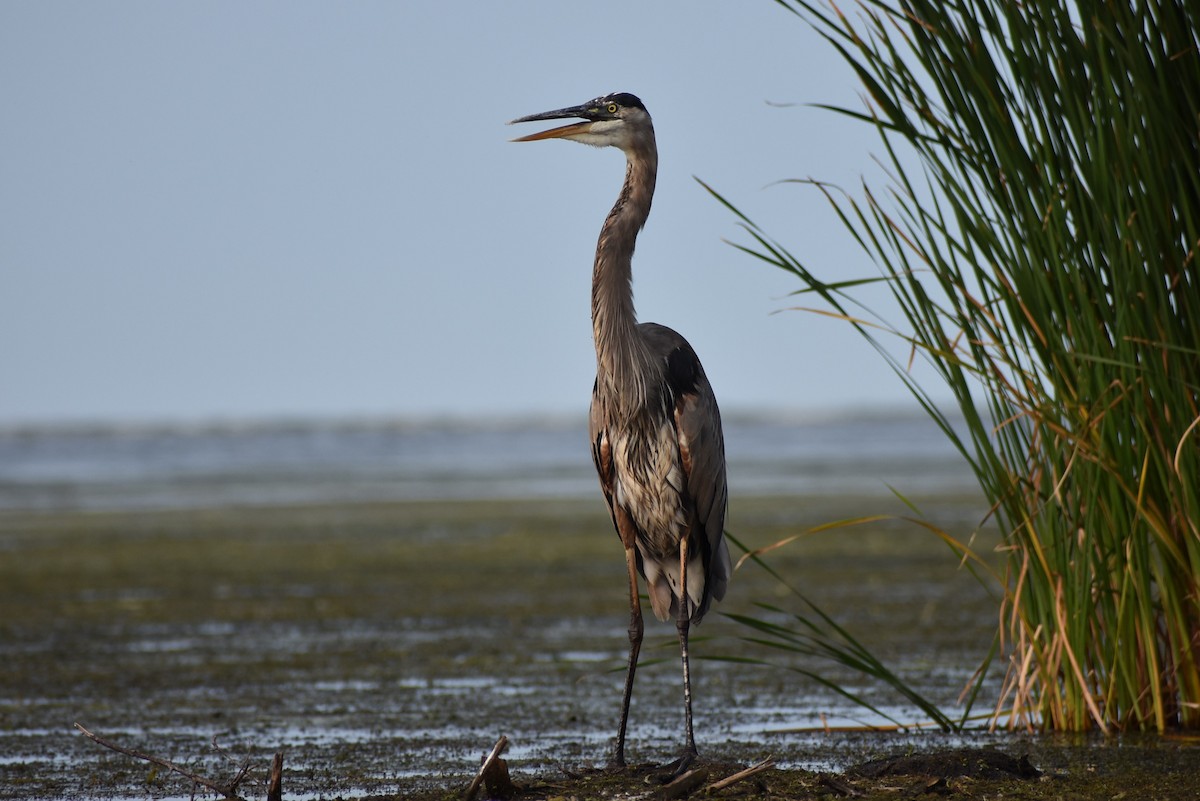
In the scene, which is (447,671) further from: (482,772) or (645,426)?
(482,772)

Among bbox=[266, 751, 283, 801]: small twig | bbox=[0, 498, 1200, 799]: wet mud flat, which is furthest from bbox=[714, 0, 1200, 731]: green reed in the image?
bbox=[266, 751, 283, 801]: small twig

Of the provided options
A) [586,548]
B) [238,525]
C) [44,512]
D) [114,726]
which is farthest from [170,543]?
[114,726]

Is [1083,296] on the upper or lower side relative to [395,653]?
upper

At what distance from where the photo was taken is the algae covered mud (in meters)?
4.33

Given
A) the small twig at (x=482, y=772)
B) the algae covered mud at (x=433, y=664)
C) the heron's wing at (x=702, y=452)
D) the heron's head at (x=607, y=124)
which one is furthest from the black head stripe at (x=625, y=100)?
the small twig at (x=482, y=772)

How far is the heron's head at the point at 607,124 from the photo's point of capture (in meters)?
4.82

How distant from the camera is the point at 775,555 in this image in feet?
37.1

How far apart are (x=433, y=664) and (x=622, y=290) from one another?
2.79m

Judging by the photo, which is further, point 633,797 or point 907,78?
point 907,78

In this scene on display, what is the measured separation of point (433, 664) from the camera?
6.73m

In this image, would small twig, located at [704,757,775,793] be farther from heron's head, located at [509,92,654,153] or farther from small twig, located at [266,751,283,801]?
heron's head, located at [509,92,654,153]

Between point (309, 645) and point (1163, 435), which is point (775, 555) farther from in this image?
point (1163, 435)

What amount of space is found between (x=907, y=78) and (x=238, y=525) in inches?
465

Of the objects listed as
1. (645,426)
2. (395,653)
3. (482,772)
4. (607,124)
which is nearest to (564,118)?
(607,124)
